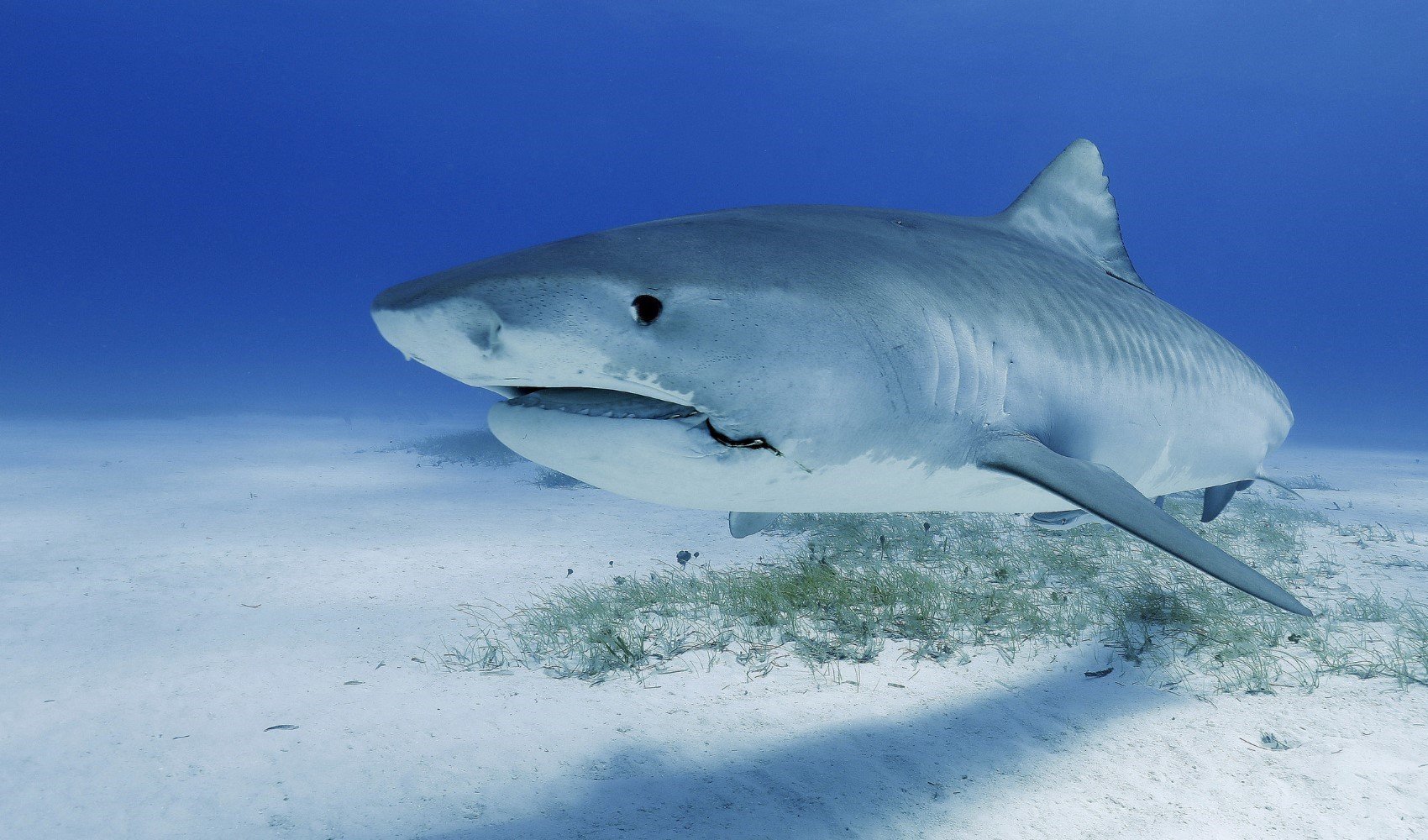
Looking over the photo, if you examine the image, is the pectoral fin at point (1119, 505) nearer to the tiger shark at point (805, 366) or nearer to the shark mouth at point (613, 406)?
the tiger shark at point (805, 366)

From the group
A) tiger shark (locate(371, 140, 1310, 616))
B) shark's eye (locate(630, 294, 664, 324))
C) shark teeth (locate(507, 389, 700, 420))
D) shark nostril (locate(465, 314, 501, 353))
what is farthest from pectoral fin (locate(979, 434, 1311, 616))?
shark nostril (locate(465, 314, 501, 353))

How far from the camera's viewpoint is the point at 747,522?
2.79 meters

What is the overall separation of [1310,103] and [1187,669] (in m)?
147

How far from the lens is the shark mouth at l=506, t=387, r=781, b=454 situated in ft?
4.88

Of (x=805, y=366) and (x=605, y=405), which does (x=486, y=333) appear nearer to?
(x=605, y=405)

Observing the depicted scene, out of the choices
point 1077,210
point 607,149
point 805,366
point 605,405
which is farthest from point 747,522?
point 607,149

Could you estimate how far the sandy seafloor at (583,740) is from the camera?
6.95 ft

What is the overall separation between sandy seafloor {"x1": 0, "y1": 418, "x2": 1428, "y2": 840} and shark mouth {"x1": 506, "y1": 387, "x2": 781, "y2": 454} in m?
1.40

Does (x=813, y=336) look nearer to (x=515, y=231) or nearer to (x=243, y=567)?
(x=243, y=567)

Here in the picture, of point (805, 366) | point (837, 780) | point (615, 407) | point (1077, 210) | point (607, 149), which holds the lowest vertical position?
point (837, 780)

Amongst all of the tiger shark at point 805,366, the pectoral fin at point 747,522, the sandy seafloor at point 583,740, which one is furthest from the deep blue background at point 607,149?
the tiger shark at point 805,366

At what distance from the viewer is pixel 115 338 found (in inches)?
2255

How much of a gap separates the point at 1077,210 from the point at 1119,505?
2.62 meters

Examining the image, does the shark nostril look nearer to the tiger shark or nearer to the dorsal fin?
the tiger shark
